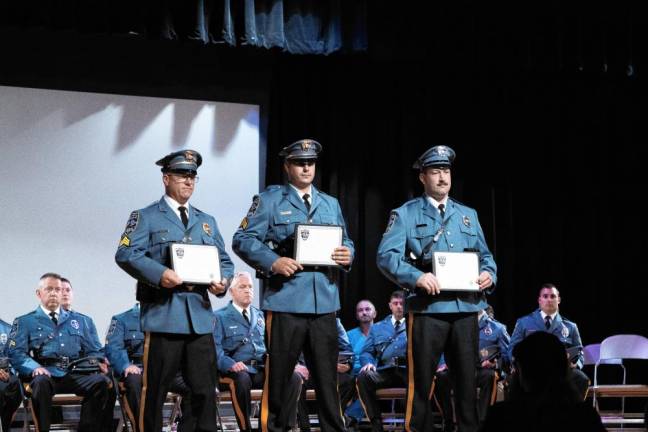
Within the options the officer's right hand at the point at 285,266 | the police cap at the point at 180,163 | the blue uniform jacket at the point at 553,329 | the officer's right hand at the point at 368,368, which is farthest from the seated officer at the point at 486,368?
the police cap at the point at 180,163

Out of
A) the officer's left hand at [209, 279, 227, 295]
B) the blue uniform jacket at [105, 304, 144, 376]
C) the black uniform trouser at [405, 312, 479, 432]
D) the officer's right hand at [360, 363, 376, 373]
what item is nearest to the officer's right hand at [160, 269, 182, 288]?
the officer's left hand at [209, 279, 227, 295]

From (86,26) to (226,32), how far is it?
3.50 ft

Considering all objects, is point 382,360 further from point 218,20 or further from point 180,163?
point 180,163

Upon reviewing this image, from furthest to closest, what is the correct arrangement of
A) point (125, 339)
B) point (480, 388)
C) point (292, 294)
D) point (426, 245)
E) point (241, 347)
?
point (480, 388) < point (241, 347) < point (125, 339) < point (426, 245) < point (292, 294)

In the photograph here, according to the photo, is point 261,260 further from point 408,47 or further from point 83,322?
point 408,47

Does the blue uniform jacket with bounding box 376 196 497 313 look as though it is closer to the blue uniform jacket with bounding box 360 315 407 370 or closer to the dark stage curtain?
the blue uniform jacket with bounding box 360 315 407 370

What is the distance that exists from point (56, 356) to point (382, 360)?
254 centimetres

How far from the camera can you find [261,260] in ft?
14.9

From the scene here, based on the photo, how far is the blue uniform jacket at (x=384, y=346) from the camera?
7367mm

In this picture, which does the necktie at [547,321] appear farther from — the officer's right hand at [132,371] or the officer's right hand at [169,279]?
the officer's right hand at [169,279]

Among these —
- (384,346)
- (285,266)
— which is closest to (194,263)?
(285,266)

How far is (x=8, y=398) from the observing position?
247 inches

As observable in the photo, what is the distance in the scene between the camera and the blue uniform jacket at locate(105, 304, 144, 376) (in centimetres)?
669

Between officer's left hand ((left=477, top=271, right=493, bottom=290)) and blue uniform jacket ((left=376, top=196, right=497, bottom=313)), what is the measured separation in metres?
0.06
